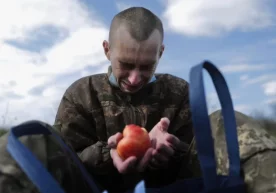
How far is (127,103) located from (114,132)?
17cm

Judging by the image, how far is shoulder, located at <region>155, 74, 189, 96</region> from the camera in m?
2.64

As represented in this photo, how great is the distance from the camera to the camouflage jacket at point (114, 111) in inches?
96.2

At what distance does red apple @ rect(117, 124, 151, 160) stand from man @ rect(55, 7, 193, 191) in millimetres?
252

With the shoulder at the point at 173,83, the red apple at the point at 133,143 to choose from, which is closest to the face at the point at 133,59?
the shoulder at the point at 173,83

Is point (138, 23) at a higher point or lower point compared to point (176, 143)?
higher

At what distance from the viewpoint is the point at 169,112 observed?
2521 millimetres

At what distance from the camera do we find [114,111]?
8.07 ft

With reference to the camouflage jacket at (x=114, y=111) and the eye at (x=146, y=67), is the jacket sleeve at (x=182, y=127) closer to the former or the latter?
the camouflage jacket at (x=114, y=111)

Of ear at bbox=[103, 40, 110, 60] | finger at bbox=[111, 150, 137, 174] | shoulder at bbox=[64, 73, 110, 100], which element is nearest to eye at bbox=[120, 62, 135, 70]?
shoulder at bbox=[64, 73, 110, 100]

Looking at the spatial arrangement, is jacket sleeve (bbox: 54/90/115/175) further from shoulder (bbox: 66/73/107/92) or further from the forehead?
the forehead

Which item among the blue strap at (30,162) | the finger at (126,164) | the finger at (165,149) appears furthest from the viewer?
the finger at (165,149)

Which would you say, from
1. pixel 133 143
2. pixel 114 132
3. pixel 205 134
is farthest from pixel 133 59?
pixel 205 134

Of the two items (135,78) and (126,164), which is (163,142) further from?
(135,78)

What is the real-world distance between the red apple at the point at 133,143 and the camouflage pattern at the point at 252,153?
270 millimetres
